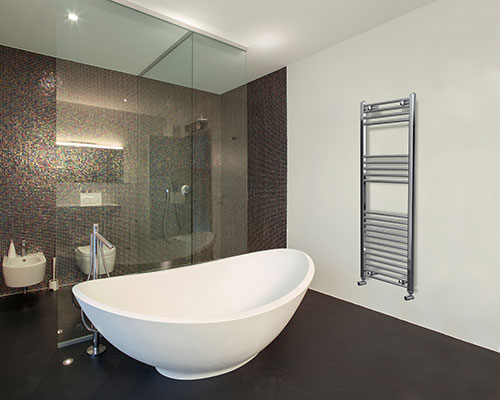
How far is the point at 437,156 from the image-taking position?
2.59 meters

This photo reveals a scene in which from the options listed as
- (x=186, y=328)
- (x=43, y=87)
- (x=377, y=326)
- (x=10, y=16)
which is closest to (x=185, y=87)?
(x=10, y=16)

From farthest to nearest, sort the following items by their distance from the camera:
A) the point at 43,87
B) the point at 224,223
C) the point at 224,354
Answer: the point at 43,87 → the point at 224,223 → the point at 224,354

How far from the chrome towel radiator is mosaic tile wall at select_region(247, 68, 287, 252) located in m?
1.19

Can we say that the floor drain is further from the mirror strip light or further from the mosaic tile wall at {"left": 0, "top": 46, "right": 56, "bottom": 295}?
the mosaic tile wall at {"left": 0, "top": 46, "right": 56, "bottom": 295}

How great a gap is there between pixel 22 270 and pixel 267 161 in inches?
116

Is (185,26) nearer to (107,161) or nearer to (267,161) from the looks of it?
(107,161)

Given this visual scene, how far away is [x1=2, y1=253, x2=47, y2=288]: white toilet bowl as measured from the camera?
120 inches

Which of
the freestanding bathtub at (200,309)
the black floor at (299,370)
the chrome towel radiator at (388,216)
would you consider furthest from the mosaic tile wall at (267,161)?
the black floor at (299,370)

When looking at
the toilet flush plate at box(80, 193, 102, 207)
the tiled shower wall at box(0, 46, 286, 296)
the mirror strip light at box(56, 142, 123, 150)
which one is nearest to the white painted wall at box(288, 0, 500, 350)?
the tiled shower wall at box(0, 46, 286, 296)

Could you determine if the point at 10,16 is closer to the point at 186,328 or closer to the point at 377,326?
the point at 186,328

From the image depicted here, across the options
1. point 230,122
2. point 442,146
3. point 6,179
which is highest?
point 230,122

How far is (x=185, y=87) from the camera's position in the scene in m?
2.80

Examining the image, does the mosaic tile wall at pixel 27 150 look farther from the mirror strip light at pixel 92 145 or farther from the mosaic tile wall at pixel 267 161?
the mosaic tile wall at pixel 267 161

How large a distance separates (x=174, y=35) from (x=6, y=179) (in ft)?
7.31
